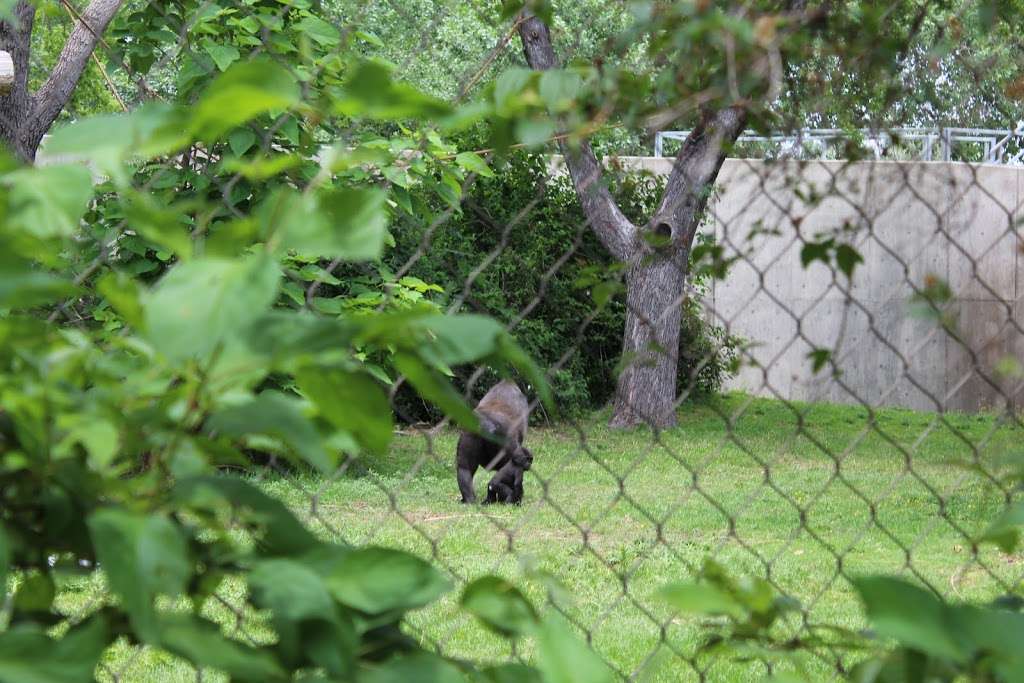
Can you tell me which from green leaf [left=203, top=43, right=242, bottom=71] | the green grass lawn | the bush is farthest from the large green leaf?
the bush

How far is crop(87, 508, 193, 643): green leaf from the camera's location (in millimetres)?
603

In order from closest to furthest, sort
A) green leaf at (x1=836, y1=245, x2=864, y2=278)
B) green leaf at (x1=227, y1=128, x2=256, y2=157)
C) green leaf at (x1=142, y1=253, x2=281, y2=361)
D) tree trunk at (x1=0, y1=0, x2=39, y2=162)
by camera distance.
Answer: green leaf at (x1=142, y1=253, x2=281, y2=361)
green leaf at (x1=836, y1=245, x2=864, y2=278)
green leaf at (x1=227, y1=128, x2=256, y2=157)
tree trunk at (x1=0, y1=0, x2=39, y2=162)

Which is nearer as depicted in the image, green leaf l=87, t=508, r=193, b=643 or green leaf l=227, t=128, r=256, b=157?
green leaf l=87, t=508, r=193, b=643

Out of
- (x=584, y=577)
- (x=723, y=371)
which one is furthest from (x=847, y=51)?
(x=723, y=371)

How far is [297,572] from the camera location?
675 millimetres

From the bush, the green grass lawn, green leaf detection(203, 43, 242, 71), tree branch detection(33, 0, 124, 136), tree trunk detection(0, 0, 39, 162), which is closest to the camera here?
green leaf detection(203, 43, 242, 71)

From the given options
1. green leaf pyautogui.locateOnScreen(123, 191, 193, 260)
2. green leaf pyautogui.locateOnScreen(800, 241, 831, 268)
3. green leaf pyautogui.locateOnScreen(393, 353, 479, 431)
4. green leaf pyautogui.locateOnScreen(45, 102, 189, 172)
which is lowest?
green leaf pyautogui.locateOnScreen(393, 353, 479, 431)

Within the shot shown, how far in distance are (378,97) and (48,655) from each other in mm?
372

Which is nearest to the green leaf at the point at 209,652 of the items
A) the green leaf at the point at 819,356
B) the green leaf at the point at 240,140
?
the green leaf at the point at 819,356

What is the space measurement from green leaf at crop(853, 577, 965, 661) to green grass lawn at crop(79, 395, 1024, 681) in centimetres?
76

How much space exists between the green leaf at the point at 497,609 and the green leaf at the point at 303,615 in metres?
0.10

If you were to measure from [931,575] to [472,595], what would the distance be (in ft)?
11.8

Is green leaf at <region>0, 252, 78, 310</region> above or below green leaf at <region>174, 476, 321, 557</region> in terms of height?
above

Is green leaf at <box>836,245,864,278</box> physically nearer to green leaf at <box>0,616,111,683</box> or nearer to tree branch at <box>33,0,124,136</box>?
green leaf at <box>0,616,111,683</box>
